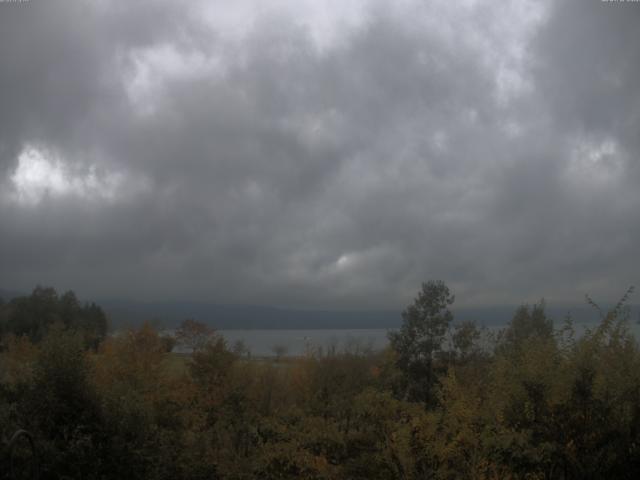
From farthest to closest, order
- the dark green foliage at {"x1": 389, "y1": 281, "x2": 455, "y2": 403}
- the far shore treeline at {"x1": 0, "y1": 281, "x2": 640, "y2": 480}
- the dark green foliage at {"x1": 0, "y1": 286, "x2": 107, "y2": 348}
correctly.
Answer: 1. the dark green foliage at {"x1": 0, "y1": 286, "x2": 107, "y2": 348}
2. the dark green foliage at {"x1": 389, "y1": 281, "x2": 455, "y2": 403}
3. the far shore treeline at {"x1": 0, "y1": 281, "x2": 640, "y2": 480}

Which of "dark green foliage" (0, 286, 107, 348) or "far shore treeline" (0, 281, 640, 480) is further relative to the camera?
"dark green foliage" (0, 286, 107, 348)

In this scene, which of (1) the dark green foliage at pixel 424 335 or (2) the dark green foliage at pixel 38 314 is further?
(2) the dark green foliage at pixel 38 314

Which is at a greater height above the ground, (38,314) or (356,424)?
(38,314)

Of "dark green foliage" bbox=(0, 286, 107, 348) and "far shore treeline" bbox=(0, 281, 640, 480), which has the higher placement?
"dark green foliage" bbox=(0, 286, 107, 348)

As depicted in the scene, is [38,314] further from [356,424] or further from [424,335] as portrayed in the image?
[356,424]

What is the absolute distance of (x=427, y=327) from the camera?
4388 cm

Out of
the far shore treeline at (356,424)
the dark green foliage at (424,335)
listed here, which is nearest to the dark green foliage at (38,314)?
the dark green foliage at (424,335)

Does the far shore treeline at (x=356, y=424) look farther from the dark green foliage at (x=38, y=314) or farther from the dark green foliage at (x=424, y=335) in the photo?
the dark green foliage at (x=38, y=314)

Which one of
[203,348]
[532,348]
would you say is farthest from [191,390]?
[532,348]

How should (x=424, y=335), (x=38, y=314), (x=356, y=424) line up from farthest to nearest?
(x=38, y=314), (x=424, y=335), (x=356, y=424)

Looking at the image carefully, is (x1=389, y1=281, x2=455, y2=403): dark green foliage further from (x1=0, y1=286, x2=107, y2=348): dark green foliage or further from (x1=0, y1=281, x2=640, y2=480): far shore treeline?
(x1=0, y1=286, x2=107, y2=348): dark green foliage

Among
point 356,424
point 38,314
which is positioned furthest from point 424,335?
point 38,314

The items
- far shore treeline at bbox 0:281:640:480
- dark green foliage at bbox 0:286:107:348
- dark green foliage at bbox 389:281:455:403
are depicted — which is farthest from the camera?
dark green foliage at bbox 0:286:107:348

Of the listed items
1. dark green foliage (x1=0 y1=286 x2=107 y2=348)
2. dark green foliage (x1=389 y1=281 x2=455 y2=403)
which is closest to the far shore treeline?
dark green foliage (x1=389 y1=281 x2=455 y2=403)
